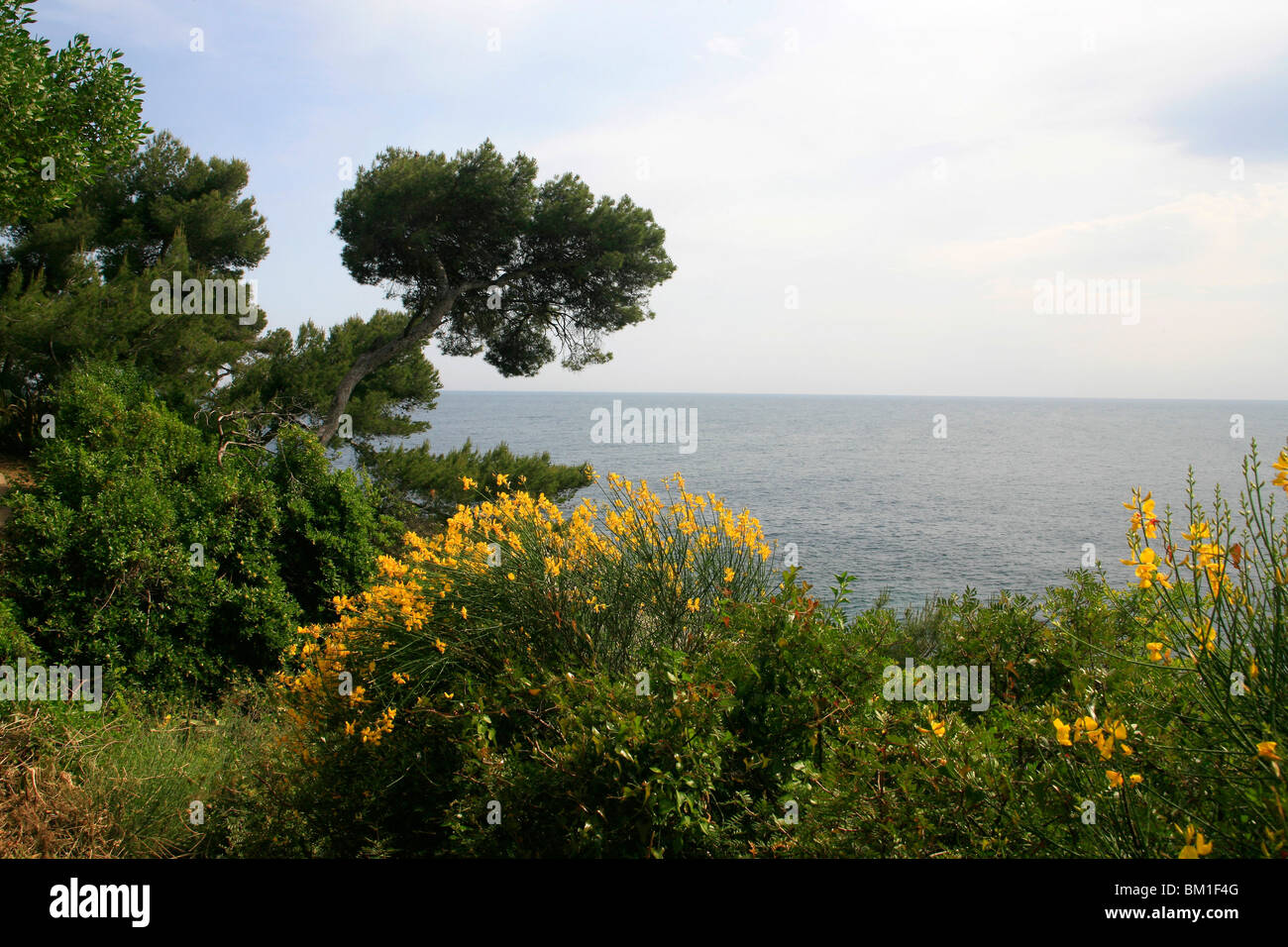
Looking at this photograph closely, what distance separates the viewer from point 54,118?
8586mm

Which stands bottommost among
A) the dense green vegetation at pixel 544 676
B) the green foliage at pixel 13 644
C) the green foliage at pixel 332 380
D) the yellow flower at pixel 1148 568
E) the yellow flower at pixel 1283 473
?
the green foliage at pixel 13 644

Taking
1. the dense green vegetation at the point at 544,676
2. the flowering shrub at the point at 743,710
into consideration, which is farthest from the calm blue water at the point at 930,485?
the flowering shrub at the point at 743,710

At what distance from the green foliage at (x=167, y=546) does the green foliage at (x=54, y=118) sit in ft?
7.40

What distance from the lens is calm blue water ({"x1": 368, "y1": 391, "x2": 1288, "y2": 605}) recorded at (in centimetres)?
2194

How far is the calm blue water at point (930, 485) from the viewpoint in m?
21.9

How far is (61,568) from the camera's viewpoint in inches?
280

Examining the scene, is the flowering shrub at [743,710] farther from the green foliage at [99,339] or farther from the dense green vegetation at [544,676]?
the green foliage at [99,339]

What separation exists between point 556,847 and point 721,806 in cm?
61

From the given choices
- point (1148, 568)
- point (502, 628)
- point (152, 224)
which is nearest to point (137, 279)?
point (152, 224)

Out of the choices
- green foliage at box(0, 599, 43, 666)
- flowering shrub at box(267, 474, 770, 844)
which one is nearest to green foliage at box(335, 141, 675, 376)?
green foliage at box(0, 599, 43, 666)

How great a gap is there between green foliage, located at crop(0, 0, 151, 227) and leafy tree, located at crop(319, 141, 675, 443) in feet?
16.8

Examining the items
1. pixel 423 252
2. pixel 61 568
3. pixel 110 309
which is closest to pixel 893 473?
pixel 423 252
